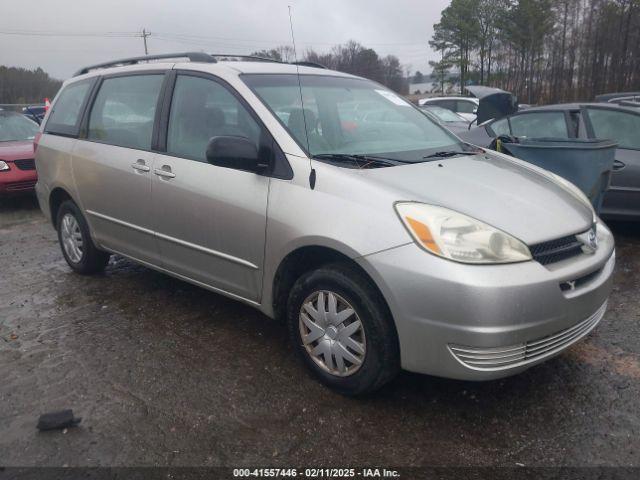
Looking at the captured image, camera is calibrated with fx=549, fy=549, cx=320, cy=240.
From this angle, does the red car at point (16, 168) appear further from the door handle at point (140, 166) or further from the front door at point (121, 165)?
the door handle at point (140, 166)

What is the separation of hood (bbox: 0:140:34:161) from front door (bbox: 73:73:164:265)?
4.73 meters

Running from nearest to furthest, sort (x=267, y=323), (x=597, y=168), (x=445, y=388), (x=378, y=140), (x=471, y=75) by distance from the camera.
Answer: (x=445, y=388)
(x=378, y=140)
(x=267, y=323)
(x=597, y=168)
(x=471, y=75)

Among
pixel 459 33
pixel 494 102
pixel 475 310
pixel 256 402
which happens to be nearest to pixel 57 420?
pixel 256 402

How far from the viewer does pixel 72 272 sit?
208 inches

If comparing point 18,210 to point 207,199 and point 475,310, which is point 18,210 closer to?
point 207,199

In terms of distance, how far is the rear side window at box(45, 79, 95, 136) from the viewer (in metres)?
4.75

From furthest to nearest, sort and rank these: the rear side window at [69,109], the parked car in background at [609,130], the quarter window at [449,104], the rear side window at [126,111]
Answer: the quarter window at [449,104]
the parked car in background at [609,130]
the rear side window at [69,109]
the rear side window at [126,111]

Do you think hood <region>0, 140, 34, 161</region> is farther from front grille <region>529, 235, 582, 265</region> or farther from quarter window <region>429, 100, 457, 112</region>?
quarter window <region>429, 100, 457, 112</region>

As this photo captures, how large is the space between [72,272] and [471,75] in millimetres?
47290

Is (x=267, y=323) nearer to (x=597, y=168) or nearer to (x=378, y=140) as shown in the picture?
(x=378, y=140)

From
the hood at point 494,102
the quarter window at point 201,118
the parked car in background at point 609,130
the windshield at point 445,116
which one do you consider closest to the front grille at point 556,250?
the quarter window at point 201,118

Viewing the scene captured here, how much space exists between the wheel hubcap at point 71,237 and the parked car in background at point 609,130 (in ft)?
15.4

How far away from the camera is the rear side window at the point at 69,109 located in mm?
4746

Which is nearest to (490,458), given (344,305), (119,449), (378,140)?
(344,305)
